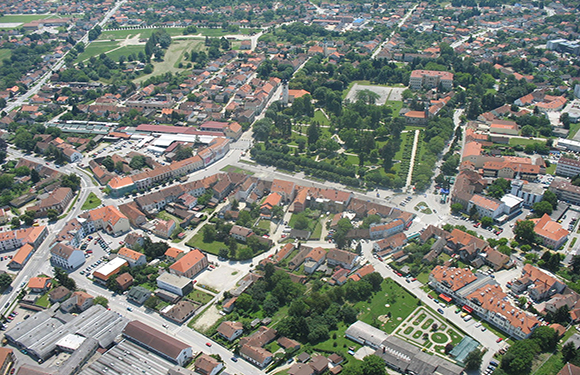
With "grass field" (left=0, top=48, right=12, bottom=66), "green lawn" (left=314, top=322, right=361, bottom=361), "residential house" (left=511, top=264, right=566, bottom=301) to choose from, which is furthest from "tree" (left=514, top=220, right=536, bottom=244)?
"grass field" (left=0, top=48, right=12, bottom=66)

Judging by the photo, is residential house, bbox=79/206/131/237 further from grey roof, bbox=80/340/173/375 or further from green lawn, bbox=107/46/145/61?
green lawn, bbox=107/46/145/61

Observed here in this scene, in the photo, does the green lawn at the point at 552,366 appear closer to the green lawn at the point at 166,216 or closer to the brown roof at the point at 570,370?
the brown roof at the point at 570,370

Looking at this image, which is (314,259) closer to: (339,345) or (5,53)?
(339,345)

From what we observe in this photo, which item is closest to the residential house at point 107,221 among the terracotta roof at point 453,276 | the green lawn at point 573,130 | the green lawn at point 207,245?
the green lawn at point 207,245

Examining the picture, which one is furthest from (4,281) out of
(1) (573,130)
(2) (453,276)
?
(1) (573,130)

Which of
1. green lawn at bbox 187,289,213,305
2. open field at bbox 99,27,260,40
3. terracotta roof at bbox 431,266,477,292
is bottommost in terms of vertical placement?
green lawn at bbox 187,289,213,305
